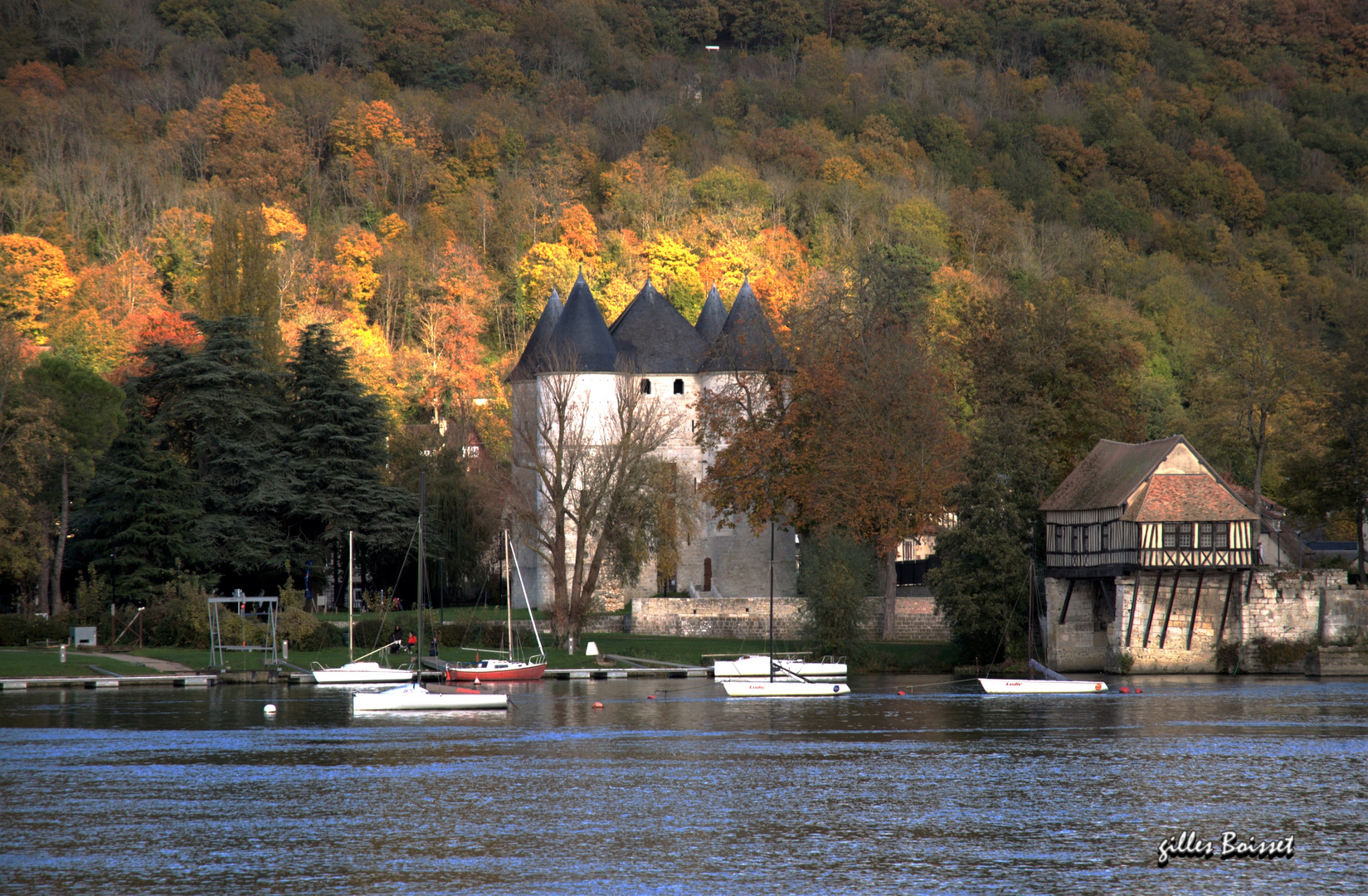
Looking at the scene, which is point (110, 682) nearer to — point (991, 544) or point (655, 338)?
point (991, 544)

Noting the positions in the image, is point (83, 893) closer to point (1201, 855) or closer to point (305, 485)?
point (1201, 855)

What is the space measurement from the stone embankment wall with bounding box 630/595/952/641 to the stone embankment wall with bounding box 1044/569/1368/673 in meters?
6.60

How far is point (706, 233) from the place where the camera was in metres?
87.1

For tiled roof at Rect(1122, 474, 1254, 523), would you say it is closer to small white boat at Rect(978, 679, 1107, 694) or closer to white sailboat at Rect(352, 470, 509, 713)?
small white boat at Rect(978, 679, 1107, 694)

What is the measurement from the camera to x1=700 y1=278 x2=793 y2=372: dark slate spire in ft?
196

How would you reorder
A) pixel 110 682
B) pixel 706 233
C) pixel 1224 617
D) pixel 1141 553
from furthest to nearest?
pixel 706 233 < pixel 1224 617 < pixel 1141 553 < pixel 110 682

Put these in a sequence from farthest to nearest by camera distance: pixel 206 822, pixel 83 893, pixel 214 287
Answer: pixel 214 287
pixel 206 822
pixel 83 893

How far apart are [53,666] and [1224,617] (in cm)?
3612

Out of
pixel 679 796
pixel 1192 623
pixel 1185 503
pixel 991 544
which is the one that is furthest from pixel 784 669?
pixel 679 796

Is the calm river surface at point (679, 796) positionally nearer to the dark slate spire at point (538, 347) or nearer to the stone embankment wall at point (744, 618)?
the stone embankment wall at point (744, 618)

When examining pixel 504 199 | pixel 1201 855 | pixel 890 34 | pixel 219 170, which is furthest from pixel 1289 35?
pixel 1201 855

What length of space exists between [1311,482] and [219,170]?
231ft

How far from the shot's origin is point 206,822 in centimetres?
2303
